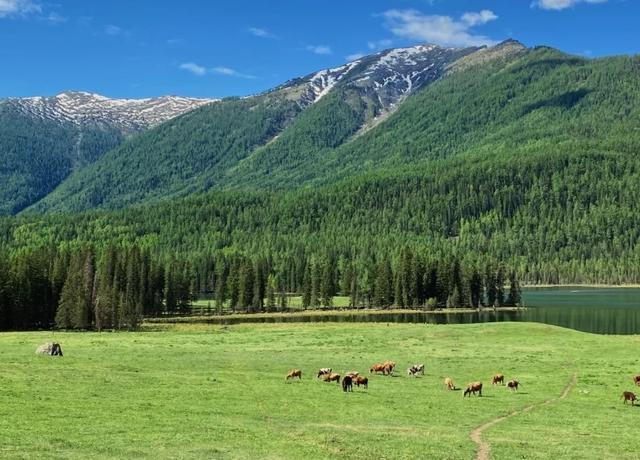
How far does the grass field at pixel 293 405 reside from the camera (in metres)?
31.8

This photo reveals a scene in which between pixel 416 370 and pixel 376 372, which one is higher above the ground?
pixel 416 370

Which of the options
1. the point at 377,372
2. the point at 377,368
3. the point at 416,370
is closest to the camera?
the point at 416,370

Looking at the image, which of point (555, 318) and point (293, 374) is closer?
point (293, 374)

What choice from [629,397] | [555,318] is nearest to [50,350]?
[629,397]

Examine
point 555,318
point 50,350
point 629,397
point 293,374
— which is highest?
point 50,350

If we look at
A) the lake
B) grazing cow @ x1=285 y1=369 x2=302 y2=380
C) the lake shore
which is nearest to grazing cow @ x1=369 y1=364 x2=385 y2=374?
grazing cow @ x1=285 y1=369 x2=302 y2=380

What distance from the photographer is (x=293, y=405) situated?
4341 cm

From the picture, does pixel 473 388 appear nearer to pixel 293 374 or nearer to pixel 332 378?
pixel 332 378

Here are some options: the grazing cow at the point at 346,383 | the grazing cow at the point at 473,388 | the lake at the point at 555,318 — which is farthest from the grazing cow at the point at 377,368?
the lake at the point at 555,318

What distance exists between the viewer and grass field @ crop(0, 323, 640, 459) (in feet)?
104

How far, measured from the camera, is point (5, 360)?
5809cm

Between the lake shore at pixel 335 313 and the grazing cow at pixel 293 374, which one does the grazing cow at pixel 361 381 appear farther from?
the lake shore at pixel 335 313

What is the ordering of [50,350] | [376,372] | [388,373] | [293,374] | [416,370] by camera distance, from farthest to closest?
[50,350]
[376,372]
[388,373]
[416,370]
[293,374]

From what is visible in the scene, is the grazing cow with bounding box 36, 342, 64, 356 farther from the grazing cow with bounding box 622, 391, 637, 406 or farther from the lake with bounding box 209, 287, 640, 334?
the lake with bounding box 209, 287, 640, 334
